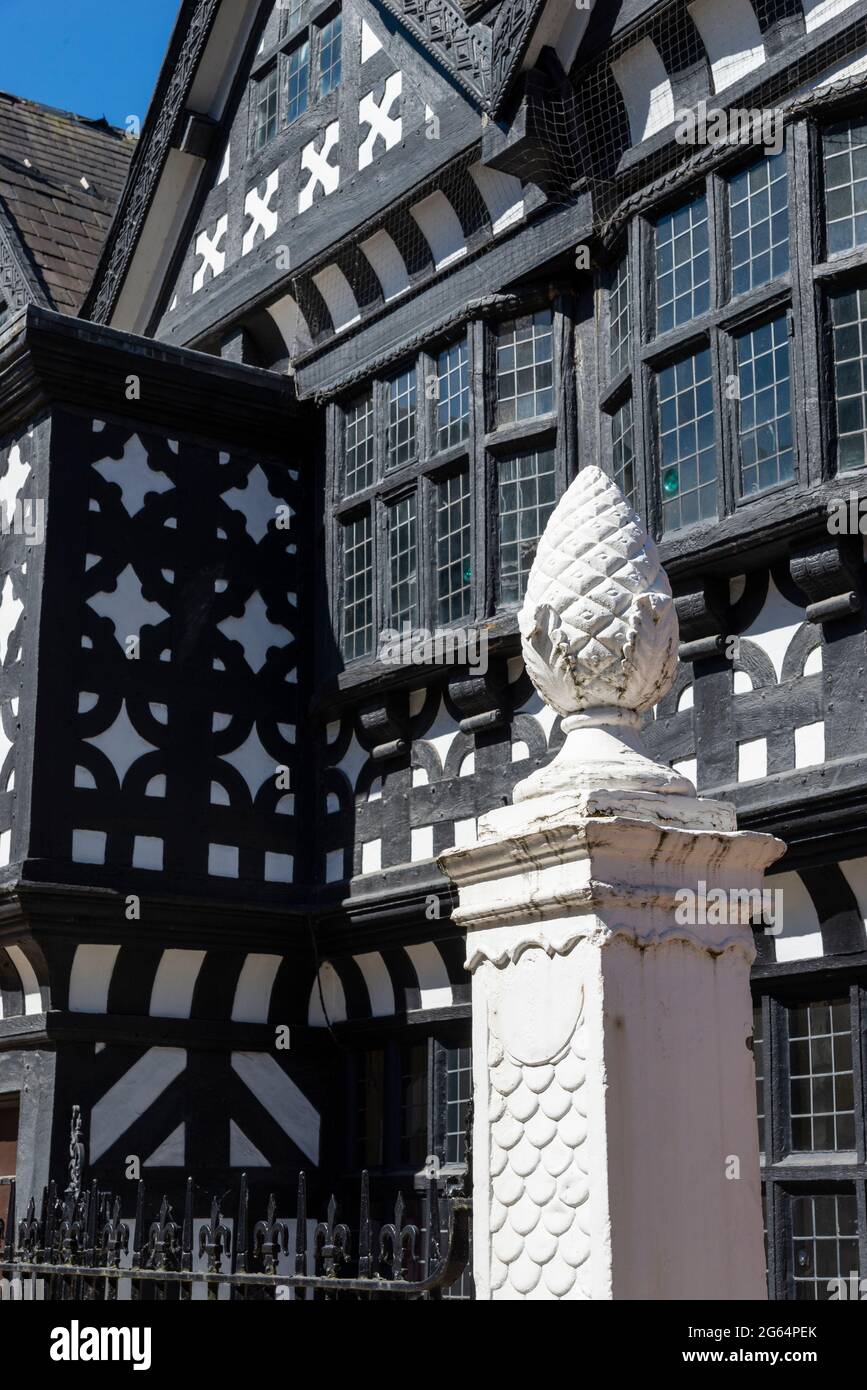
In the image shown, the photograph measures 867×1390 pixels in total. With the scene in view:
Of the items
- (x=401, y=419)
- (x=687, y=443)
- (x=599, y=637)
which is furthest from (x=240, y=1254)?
(x=401, y=419)

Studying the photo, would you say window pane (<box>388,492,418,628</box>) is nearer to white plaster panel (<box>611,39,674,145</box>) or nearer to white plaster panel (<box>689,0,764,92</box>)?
white plaster panel (<box>611,39,674,145</box>)

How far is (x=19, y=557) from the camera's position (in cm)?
1114

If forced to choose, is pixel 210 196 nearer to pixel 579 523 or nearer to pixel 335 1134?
pixel 335 1134

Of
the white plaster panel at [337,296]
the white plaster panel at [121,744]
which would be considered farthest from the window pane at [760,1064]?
the white plaster panel at [337,296]

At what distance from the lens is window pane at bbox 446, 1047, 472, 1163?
9969 millimetres

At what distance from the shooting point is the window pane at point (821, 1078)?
25.6 ft

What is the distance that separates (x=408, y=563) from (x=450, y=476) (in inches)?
24.0

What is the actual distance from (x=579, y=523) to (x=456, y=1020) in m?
6.14

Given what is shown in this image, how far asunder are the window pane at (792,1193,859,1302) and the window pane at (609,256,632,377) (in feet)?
14.0

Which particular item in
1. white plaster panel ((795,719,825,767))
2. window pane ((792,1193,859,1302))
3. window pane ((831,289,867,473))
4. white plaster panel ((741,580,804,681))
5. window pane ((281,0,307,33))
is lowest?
window pane ((792,1193,859,1302))

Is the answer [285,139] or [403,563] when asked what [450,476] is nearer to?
[403,563]

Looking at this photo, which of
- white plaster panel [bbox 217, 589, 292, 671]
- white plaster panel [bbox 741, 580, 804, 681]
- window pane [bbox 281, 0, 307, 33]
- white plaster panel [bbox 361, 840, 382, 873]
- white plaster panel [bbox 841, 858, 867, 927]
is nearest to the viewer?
white plaster panel [bbox 841, 858, 867, 927]

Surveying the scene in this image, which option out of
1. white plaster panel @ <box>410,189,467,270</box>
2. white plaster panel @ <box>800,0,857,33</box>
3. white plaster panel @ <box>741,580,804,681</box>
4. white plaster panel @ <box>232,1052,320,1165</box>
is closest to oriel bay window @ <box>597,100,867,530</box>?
white plaster panel @ <box>741,580,804,681</box>
